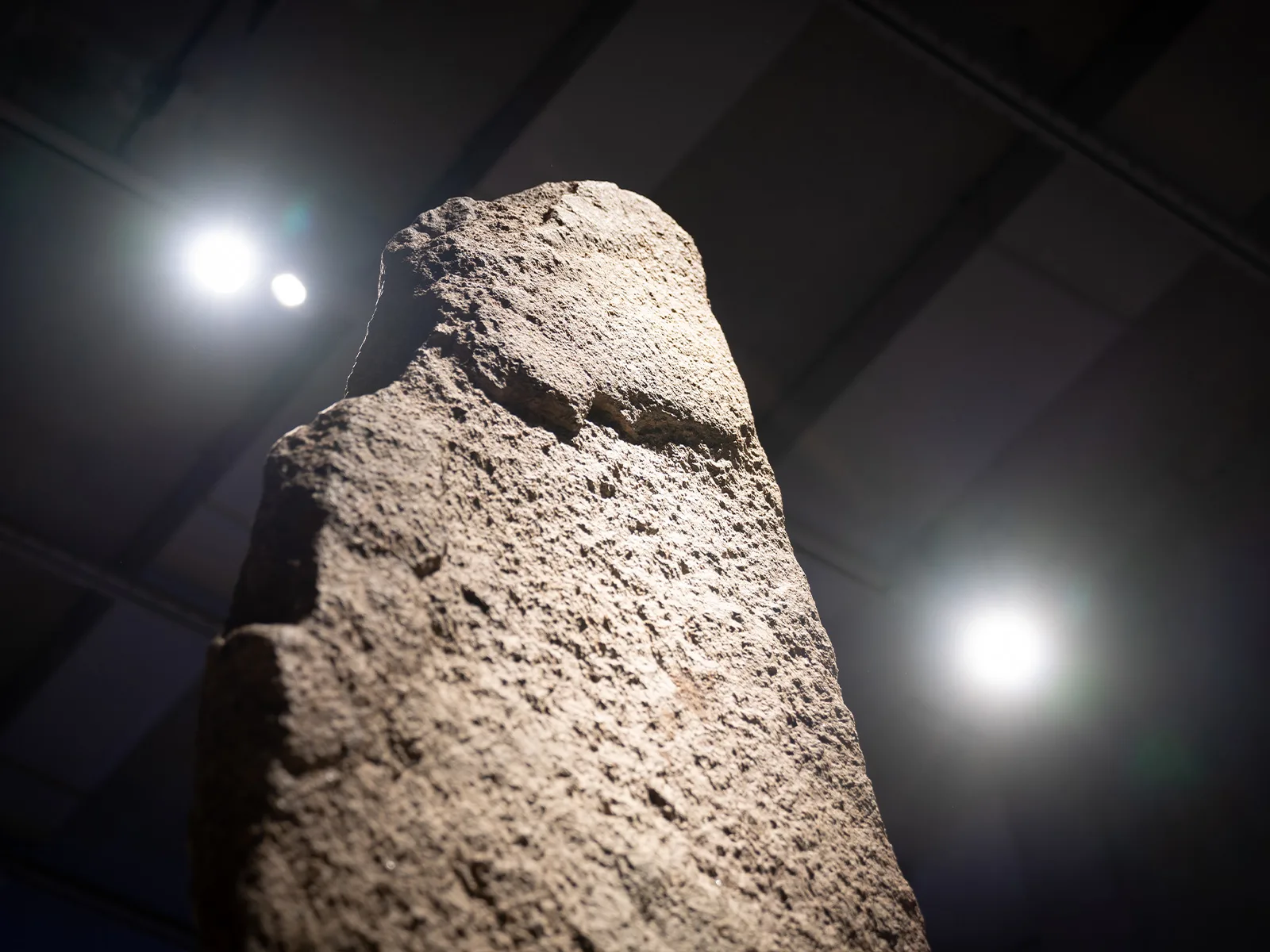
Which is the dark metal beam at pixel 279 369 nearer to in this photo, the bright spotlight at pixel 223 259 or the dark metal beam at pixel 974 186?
the bright spotlight at pixel 223 259

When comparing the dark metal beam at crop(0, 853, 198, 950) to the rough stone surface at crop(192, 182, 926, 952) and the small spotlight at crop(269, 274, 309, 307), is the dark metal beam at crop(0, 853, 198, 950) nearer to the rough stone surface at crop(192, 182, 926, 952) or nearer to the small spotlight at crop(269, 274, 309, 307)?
the small spotlight at crop(269, 274, 309, 307)

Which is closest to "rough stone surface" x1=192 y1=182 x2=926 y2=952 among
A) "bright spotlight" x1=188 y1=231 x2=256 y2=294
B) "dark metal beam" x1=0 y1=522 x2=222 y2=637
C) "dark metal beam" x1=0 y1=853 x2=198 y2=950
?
"bright spotlight" x1=188 y1=231 x2=256 y2=294

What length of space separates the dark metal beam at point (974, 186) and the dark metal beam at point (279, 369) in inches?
37.7

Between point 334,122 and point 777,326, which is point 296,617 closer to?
point 334,122

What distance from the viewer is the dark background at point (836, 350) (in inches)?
126

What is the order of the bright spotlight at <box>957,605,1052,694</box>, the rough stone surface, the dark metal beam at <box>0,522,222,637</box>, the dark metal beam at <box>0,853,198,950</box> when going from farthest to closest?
the dark metal beam at <box>0,853,198,950</box> < the bright spotlight at <box>957,605,1052,694</box> < the dark metal beam at <box>0,522,222,637</box> < the rough stone surface

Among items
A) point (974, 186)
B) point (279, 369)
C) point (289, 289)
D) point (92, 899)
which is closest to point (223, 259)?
point (289, 289)

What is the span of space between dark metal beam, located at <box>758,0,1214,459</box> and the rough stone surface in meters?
2.42

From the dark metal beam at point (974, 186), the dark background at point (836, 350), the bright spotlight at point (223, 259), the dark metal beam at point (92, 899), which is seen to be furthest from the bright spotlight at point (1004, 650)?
the dark metal beam at point (92, 899)

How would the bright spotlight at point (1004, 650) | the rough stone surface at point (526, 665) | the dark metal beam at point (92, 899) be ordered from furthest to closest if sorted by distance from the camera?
the dark metal beam at point (92, 899) → the bright spotlight at point (1004, 650) → the rough stone surface at point (526, 665)

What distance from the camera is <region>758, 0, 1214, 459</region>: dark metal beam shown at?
314cm

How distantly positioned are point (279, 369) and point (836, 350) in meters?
2.36

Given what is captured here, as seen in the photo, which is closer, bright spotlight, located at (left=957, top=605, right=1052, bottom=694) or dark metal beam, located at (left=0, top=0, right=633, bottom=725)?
dark metal beam, located at (left=0, top=0, right=633, bottom=725)

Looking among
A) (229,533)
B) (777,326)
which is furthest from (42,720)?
(777,326)
